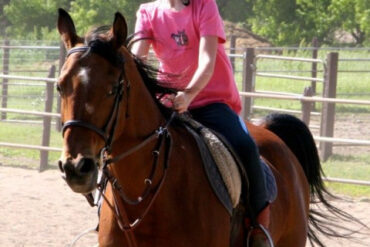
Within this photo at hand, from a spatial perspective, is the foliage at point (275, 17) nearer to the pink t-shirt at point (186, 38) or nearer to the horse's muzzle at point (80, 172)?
the pink t-shirt at point (186, 38)

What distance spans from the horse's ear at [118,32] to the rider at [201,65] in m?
0.54

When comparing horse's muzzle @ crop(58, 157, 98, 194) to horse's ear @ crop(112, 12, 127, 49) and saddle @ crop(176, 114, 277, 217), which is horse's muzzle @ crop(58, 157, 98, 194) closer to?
horse's ear @ crop(112, 12, 127, 49)

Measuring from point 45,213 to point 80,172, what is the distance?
6278 mm

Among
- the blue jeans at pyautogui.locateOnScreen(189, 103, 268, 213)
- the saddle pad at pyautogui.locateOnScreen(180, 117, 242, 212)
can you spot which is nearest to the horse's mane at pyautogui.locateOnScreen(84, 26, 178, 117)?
the saddle pad at pyautogui.locateOnScreen(180, 117, 242, 212)

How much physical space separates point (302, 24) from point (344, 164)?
73.7 feet

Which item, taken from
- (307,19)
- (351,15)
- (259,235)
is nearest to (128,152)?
(259,235)

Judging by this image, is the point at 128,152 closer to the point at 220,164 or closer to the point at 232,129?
the point at 220,164

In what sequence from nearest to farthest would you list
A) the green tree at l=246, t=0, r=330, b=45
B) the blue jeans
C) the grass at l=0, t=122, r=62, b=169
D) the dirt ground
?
the blue jeans, the dirt ground, the grass at l=0, t=122, r=62, b=169, the green tree at l=246, t=0, r=330, b=45

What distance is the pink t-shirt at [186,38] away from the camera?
4258mm

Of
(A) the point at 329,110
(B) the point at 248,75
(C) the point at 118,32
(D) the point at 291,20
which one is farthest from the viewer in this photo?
(D) the point at 291,20

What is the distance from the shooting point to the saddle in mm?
4129

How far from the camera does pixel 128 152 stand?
12.2ft

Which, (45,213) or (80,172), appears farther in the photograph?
(45,213)

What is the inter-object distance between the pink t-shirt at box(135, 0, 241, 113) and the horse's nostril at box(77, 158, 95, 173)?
0.98 metres
